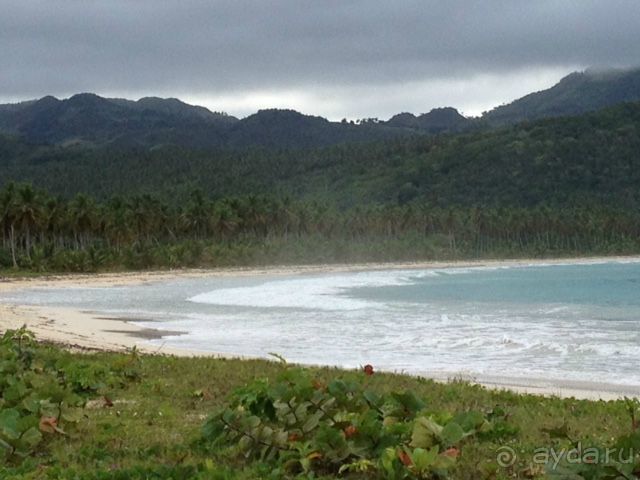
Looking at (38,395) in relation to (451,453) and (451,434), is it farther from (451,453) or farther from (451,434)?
(451,453)

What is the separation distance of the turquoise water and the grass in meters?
6.34

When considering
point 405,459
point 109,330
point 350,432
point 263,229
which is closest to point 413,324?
point 109,330

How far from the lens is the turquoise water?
21.6 m

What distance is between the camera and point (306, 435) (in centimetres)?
848

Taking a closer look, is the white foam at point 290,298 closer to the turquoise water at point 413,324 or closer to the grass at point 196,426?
the turquoise water at point 413,324

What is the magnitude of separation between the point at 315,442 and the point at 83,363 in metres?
7.95

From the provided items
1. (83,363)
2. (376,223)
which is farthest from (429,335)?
(376,223)

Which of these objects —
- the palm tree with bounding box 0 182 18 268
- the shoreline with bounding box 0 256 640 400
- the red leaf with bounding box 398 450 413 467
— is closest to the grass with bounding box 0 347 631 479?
the red leaf with bounding box 398 450 413 467

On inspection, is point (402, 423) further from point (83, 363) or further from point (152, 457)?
point (83, 363)

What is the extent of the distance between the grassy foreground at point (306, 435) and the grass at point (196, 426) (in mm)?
20

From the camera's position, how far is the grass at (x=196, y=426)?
7918mm

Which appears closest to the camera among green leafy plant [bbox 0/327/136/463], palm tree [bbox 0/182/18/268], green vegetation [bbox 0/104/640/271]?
green leafy plant [bbox 0/327/136/463]

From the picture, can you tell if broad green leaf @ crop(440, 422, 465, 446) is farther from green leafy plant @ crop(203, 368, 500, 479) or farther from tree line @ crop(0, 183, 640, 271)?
tree line @ crop(0, 183, 640, 271)

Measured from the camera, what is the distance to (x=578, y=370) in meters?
20.1
